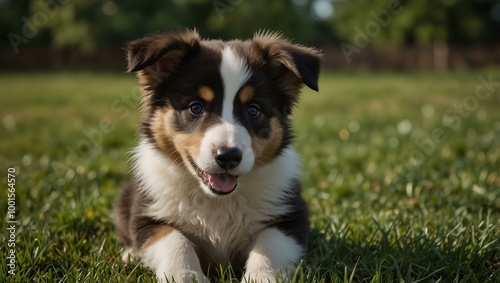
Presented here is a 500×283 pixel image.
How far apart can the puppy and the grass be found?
0.62 ft

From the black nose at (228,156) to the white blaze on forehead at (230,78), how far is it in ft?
0.80

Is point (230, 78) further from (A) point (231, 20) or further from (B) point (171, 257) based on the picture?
(A) point (231, 20)

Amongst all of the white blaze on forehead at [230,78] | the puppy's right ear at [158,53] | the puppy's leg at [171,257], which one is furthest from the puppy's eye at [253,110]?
the puppy's leg at [171,257]

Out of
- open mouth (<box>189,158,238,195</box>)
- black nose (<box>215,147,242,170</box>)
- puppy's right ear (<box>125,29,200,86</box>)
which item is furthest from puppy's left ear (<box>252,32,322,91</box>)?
open mouth (<box>189,158,238,195</box>)

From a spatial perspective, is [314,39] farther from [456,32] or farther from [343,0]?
[456,32]

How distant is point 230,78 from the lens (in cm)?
300

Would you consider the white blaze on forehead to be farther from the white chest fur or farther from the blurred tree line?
the blurred tree line

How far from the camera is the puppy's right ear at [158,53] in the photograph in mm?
2887

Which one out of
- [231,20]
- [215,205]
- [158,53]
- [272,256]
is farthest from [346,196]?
[231,20]

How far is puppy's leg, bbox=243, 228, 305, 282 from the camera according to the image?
9.12ft

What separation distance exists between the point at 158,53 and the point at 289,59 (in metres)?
0.74

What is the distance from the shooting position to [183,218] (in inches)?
125

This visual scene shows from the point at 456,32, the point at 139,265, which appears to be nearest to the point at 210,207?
the point at 139,265

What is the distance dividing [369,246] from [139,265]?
1.38 m
